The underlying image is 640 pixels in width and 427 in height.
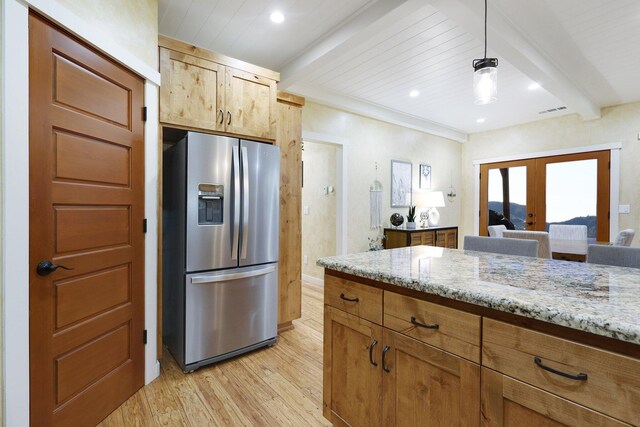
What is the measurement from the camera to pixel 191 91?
2.29 metres

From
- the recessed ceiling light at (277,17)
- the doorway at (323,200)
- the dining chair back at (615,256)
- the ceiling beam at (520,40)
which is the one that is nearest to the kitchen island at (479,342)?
the dining chair back at (615,256)

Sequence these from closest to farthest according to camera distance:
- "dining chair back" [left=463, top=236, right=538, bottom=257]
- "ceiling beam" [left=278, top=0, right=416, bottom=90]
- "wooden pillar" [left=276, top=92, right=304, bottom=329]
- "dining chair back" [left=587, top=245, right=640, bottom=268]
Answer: "dining chair back" [left=587, top=245, right=640, bottom=268]
"dining chair back" [left=463, top=236, right=538, bottom=257]
"ceiling beam" [left=278, top=0, right=416, bottom=90]
"wooden pillar" [left=276, top=92, right=304, bottom=329]

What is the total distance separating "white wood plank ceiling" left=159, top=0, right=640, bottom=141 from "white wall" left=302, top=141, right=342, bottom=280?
93cm

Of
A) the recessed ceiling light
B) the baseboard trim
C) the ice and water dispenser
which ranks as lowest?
the baseboard trim

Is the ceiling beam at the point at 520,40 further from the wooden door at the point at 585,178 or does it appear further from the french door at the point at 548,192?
the french door at the point at 548,192

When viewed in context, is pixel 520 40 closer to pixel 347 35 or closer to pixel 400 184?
pixel 347 35

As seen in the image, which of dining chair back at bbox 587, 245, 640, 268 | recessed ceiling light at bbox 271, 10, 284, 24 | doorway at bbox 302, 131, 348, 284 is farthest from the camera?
doorway at bbox 302, 131, 348, 284

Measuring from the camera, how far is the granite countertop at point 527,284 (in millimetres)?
810

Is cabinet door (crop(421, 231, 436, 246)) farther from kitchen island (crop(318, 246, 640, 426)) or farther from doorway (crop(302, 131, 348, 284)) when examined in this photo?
kitchen island (crop(318, 246, 640, 426))

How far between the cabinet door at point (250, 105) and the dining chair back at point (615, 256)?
2.42 m

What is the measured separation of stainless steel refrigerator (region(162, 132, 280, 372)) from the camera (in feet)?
7.19

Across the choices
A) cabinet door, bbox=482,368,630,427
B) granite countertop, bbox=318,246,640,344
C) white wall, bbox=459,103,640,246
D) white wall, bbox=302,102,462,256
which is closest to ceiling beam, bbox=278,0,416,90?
white wall, bbox=302,102,462,256

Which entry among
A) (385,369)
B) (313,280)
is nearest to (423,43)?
(385,369)

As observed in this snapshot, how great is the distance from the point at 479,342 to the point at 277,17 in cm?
269
